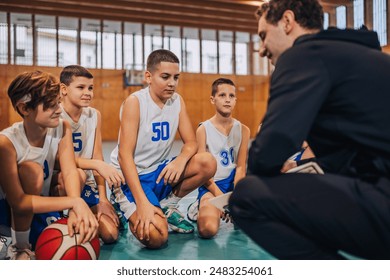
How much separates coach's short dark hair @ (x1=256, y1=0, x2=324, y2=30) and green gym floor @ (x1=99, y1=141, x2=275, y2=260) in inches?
47.8

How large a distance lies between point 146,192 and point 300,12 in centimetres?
165

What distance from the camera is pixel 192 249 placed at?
8.18 ft

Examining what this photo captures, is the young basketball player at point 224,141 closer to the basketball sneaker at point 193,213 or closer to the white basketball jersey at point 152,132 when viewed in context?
the basketball sneaker at point 193,213

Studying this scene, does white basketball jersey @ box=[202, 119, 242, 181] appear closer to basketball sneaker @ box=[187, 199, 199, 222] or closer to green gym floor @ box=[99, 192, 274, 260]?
basketball sneaker @ box=[187, 199, 199, 222]

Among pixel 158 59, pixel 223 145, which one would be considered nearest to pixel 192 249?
pixel 223 145

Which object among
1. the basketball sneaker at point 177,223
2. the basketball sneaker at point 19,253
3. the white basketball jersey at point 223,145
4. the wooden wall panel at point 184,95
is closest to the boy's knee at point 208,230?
the basketball sneaker at point 177,223

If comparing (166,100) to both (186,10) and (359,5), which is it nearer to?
(359,5)

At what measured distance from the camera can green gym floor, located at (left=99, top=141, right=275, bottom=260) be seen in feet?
7.68

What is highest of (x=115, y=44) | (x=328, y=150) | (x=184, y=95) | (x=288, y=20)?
(x=115, y=44)

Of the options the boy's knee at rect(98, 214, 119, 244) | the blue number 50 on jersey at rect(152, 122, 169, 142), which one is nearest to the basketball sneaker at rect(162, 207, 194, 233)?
the boy's knee at rect(98, 214, 119, 244)

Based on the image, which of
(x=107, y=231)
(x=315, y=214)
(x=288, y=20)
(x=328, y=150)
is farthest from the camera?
(x=107, y=231)

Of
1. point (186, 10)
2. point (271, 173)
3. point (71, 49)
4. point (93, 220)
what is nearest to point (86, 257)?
point (93, 220)

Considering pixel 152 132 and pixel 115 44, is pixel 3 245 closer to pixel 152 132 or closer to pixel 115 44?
pixel 152 132

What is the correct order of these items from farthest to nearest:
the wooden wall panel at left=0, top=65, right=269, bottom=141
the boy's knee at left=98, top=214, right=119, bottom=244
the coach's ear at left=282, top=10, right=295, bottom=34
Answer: the wooden wall panel at left=0, top=65, right=269, bottom=141, the boy's knee at left=98, top=214, right=119, bottom=244, the coach's ear at left=282, top=10, right=295, bottom=34
